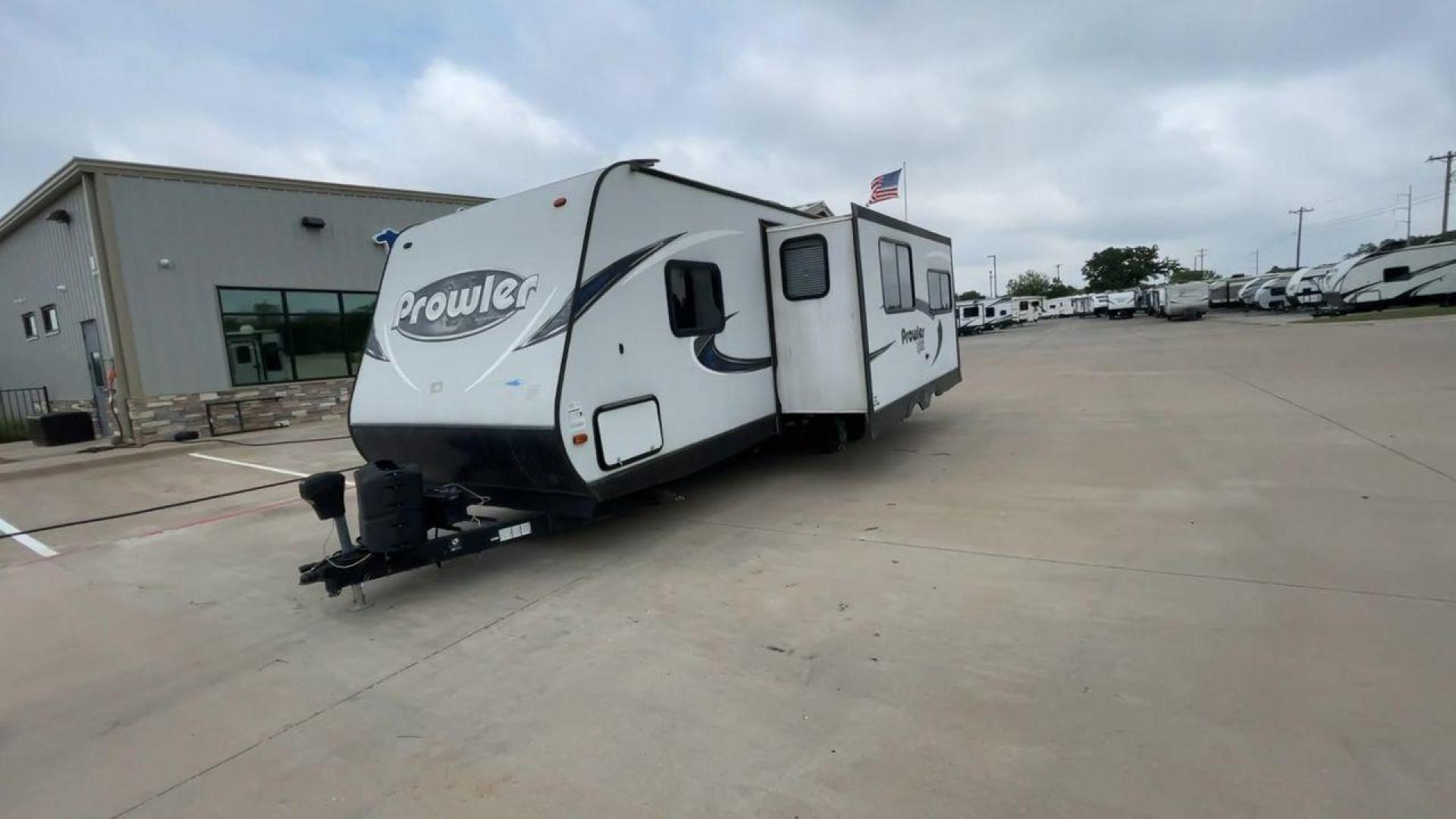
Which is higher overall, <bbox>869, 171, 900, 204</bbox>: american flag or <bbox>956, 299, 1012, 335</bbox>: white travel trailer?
<bbox>869, 171, 900, 204</bbox>: american flag

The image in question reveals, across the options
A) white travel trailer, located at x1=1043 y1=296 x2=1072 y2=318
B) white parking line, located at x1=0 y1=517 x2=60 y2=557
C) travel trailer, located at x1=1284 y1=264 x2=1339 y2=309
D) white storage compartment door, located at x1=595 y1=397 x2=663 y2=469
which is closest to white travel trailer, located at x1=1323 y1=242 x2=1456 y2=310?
travel trailer, located at x1=1284 y1=264 x2=1339 y2=309

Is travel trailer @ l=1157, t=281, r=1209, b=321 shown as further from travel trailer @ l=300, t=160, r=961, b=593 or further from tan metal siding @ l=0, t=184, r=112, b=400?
tan metal siding @ l=0, t=184, r=112, b=400

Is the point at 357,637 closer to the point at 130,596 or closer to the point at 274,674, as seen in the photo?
the point at 274,674

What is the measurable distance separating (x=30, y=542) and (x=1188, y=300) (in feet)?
162

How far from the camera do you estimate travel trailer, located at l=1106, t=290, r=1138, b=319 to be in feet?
193

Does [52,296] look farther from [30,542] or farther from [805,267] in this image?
[805,267]

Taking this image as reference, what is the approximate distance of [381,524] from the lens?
4.23 meters

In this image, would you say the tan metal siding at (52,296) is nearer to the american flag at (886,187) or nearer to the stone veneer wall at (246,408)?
the stone veneer wall at (246,408)

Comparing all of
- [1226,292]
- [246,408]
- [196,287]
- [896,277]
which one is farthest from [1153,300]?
[196,287]

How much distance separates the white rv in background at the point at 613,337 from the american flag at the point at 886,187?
8905 millimetres

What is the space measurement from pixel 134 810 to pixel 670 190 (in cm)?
473

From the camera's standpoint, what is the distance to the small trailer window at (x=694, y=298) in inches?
217

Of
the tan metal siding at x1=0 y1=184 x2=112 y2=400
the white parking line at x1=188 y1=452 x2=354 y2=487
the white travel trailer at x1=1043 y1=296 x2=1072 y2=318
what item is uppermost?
the tan metal siding at x1=0 y1=184 x2=112 y2=400

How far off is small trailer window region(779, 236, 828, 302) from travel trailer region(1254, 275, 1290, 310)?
4557 centimetres
